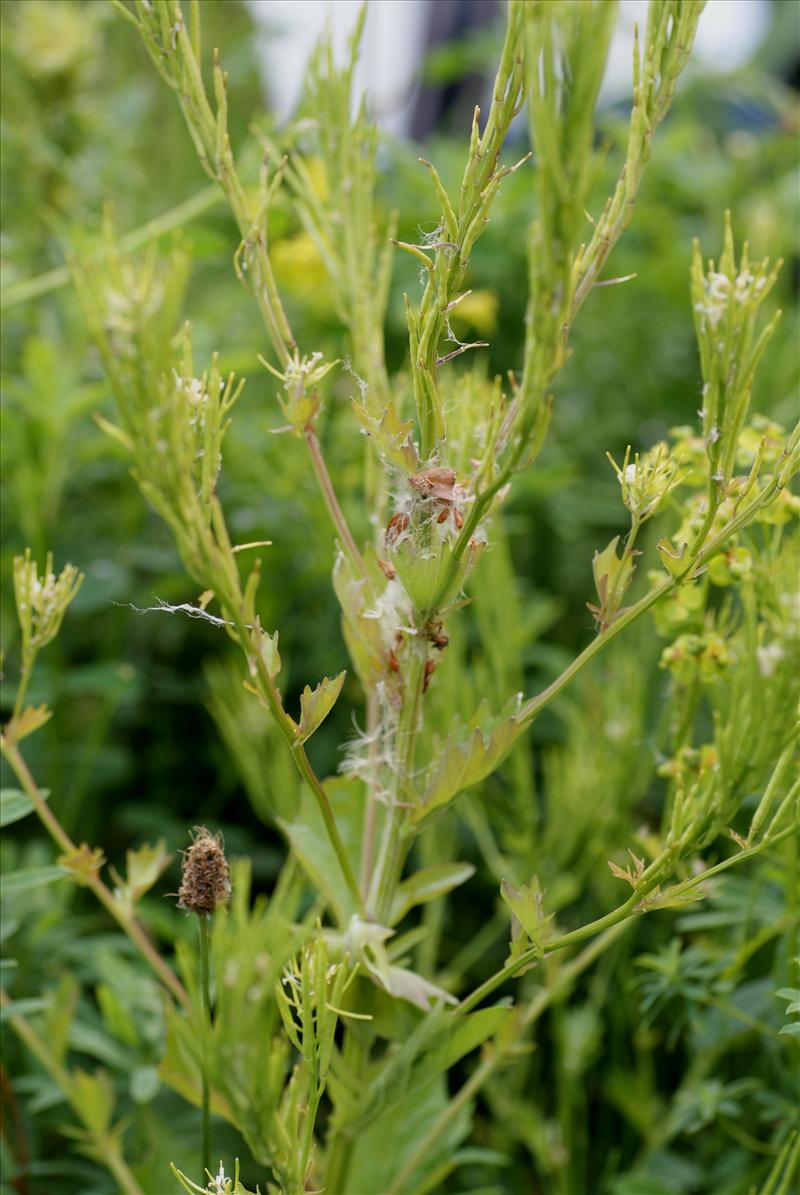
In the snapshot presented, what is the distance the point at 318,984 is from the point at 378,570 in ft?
0.52

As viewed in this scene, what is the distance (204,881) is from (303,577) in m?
0.54

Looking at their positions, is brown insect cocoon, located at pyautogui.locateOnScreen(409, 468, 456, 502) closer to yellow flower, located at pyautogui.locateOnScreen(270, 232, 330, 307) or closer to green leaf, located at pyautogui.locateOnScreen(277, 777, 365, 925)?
green leaf, located at pyautogui.locateOnScreen(277, 777, 365, 925)

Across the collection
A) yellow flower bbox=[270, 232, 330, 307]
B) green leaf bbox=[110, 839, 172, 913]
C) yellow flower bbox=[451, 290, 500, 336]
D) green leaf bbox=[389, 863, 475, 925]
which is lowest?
green leaf bbox=[110, 839, 172, 913]

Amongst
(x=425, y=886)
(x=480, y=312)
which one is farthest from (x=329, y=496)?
(x=480, y=312)

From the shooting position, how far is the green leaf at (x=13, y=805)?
0.50 metres

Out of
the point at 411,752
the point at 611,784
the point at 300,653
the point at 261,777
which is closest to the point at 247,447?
the point at 300,653

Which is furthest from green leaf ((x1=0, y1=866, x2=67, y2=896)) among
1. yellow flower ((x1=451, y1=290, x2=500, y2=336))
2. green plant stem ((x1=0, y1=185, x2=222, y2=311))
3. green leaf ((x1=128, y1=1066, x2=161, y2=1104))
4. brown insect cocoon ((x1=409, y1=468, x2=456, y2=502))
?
yellow flower ((x1=451, y1=290, x2=500, y2=336))

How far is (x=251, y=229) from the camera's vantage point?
16.3 inches

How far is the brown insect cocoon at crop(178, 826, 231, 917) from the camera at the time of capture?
406mm

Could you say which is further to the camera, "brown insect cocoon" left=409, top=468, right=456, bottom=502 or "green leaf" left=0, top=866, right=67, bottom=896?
"green leaf" left=0, top=866, right=67, bottom=896

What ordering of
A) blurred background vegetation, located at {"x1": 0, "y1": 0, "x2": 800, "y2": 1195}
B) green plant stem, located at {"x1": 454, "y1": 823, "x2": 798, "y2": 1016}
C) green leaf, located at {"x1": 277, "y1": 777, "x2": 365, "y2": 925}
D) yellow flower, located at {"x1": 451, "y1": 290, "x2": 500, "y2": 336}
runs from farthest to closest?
yellow flower, located at {"x1": 451, "y1": 290, "x2": 500, "y2": 336}
blurred background vegetation, located at {"x1": 0, "y1": 0, "x2": 800, "y2": 1195}
green leaf, located at {"x1": 277, "y1": 777, "x2": 365, "y2": 925}
green plant stem, located at {"x1": 454, "y1": 823, "x2": 798, "y2": 1016}

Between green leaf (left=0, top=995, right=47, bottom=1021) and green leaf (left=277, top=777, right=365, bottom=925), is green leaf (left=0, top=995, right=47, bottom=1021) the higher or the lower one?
the lower one

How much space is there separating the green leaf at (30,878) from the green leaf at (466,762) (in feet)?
0.56

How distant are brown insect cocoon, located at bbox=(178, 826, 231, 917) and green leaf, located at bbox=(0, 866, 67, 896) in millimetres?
103
